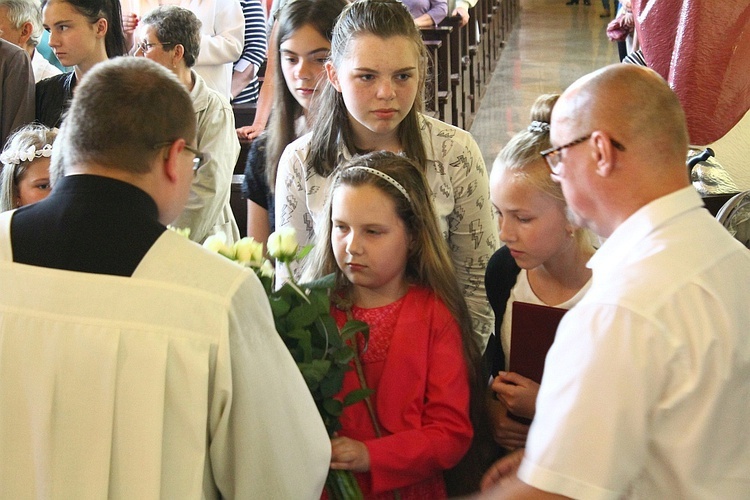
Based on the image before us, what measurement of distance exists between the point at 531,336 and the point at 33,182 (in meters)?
1.66

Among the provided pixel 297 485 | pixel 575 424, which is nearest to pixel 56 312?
pixel 297 485

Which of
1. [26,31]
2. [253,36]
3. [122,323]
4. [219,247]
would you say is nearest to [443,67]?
[253,36]

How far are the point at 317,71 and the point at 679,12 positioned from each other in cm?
113

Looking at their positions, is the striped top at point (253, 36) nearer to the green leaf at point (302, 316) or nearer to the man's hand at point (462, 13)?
the man's hand at point (462, 13)

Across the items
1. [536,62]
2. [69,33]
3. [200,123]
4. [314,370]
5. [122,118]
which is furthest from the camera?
[536,62]

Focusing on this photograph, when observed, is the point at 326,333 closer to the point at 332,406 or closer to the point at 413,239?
the point at 332,406

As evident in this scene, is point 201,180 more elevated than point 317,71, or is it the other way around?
point 317,71

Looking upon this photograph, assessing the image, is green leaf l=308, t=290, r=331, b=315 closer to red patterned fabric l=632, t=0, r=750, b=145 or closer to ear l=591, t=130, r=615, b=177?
ear l=591, t=130, r=615, b=177

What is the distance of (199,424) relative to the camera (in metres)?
1.56

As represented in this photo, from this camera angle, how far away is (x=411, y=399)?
7.01ft

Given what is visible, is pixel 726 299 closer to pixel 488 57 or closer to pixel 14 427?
pixel 14 427

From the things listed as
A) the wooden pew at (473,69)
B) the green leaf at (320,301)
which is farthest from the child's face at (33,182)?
the wooden pew at (473,69)

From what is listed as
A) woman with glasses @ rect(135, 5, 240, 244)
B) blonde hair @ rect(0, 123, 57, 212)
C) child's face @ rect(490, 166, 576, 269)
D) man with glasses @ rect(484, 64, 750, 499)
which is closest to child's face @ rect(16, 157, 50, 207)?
blonde hair @ rect(0, 123, 57, 212)

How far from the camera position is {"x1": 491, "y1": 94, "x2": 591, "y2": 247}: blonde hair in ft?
7.06
